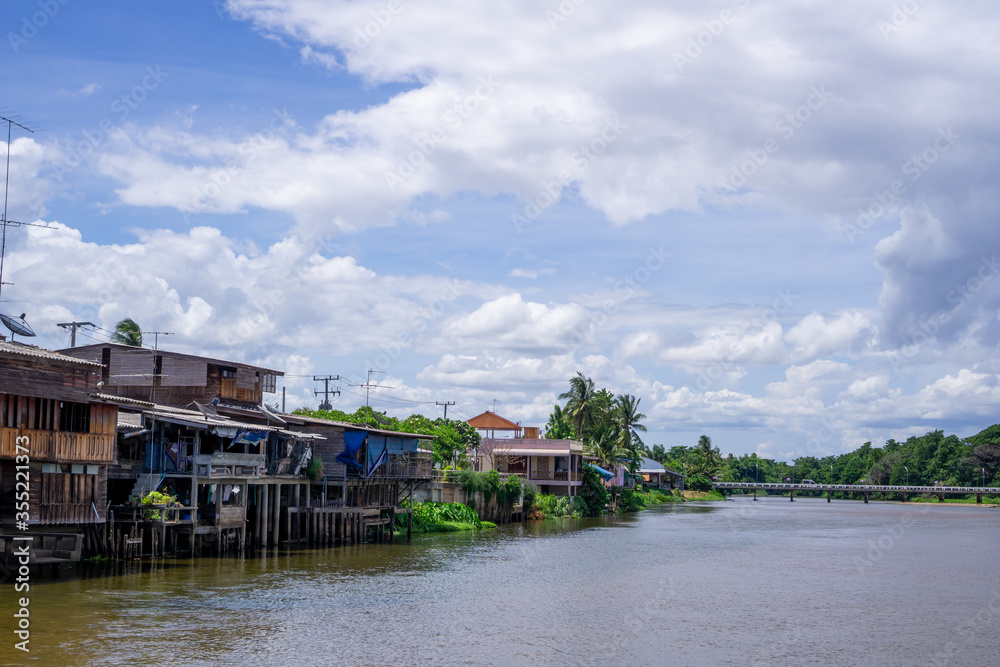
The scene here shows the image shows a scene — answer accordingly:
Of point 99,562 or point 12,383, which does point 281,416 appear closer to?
point 99,562

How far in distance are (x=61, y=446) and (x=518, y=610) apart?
16.9 meters

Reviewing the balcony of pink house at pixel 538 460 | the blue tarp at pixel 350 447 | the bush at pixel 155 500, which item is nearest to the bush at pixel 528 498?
the balcony of pink house at pixel 538 460

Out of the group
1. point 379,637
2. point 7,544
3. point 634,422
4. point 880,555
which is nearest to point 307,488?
point 7,544

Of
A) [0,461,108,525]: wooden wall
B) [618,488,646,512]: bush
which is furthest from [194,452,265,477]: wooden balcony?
[618,488,646,512]: bush

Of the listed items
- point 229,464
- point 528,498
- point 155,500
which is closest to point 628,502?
point 528,498

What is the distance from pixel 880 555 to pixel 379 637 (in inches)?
1419

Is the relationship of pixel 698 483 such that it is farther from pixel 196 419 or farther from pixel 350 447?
pixel 196 419

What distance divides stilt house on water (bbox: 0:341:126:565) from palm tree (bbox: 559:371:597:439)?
227ft

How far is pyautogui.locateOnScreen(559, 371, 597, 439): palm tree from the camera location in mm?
99938

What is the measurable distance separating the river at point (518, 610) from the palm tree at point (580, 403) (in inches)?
1955

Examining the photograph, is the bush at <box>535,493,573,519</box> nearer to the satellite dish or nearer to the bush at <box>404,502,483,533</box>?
the bush at <box>404,502,483,533</box>

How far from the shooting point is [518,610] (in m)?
30.5

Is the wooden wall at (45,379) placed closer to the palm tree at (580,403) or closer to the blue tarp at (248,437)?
the blue tarp at (248,437)

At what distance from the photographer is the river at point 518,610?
23.9 metres
